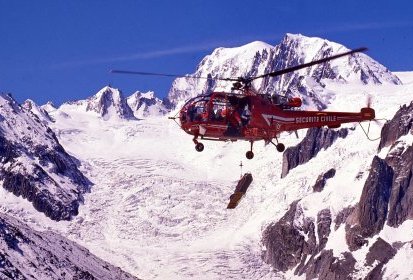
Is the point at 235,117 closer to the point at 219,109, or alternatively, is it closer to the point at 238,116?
the point at 238,116

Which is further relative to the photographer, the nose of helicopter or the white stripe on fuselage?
the nose of helicopter

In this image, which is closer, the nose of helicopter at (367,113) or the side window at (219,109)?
the side window at (219,109)

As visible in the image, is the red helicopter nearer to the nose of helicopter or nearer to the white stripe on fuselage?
the white stripe on fuselage

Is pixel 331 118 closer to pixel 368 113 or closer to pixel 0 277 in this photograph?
pixel 368 113

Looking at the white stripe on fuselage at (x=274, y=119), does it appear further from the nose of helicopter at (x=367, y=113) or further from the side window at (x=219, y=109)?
the nose of helicopter at (x=367, y=113)

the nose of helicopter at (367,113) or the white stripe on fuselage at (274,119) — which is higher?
the nose of helicopter at (367,113)

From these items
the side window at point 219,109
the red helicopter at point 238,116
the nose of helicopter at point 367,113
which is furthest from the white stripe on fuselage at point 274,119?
the nose of helicopter at point 367,113

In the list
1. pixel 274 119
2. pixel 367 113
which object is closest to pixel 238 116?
pixel 274 119

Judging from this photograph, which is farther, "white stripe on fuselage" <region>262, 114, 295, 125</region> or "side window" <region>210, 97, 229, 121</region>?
"white stripe on fuselage" <region>262, 114, 295, 125</region>

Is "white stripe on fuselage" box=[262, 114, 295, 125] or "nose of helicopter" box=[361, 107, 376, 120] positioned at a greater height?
"nose of helicopter" box=[361, 107, 376, 120]

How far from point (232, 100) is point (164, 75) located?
1403 centimetres

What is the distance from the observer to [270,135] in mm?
87250

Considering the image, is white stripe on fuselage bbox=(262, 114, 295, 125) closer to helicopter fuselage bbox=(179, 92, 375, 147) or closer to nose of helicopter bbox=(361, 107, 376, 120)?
helicopter fuselage bbox=(179, 92, 375, 147)

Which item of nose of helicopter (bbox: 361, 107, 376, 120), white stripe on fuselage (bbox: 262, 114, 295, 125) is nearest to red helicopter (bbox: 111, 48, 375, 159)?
white stripe on fuselage (bbox: 262, 114, 295, 125)
